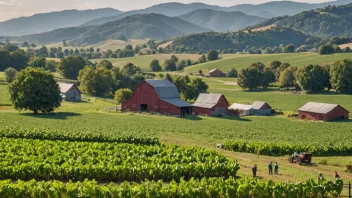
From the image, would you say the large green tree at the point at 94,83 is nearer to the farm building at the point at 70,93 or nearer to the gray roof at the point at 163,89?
the farm building at the point at 70,93

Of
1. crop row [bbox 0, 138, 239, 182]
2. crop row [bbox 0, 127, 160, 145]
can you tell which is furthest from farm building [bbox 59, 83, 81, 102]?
crop row [bbox 0, 138, 239, 182]

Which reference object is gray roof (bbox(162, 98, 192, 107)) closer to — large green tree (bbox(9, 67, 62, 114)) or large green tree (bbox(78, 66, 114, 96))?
large green tree (bbox(9, 67, 62, 114))

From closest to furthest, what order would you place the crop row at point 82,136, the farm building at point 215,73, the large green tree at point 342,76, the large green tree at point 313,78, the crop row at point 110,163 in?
the crop row at point 110,163 → the crop row at point 82,136 → the large green tree at point 342,76 → the large green tree at point 313,78 → the farm building at point 215,73

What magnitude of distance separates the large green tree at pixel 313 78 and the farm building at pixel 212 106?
39615mm

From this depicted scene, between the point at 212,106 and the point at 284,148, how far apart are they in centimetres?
3814

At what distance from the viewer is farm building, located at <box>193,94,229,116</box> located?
8831cm

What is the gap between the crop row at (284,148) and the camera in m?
49.7

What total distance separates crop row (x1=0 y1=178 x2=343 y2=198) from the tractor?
11.3 metres

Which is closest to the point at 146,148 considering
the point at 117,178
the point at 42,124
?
the point at 117,178

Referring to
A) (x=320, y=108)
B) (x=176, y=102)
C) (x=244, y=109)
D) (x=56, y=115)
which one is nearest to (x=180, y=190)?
(x=56, y=115)

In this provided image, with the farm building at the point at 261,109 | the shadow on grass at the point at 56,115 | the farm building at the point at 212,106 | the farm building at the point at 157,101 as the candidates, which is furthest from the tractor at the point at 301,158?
the farm building at the point at 261,109

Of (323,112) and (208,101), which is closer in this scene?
(323,112)

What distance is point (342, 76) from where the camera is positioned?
380 feet

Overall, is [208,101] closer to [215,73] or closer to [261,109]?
[261,109]
